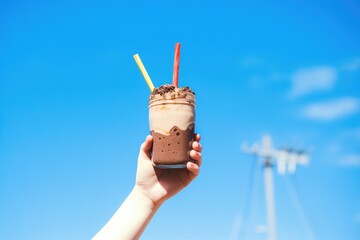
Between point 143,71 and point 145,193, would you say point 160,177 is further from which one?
point 143,71

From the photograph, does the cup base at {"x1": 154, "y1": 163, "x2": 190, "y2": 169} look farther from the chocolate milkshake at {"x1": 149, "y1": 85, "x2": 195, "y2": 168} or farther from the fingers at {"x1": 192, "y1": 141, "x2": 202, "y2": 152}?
the fingers at {"x1": 192, "y1": 141, "x2": 202, "y2": 152}

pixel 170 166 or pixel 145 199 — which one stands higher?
pixel 170 166

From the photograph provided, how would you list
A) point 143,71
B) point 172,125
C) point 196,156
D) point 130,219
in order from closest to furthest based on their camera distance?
point 130,219
point 196,156
point 172,125
point 143,71

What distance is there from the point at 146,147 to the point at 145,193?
0.28 meters

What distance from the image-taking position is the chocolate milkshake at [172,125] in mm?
2914

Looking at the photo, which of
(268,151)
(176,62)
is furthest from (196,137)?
(268,151)

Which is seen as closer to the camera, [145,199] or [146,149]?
[145,199]

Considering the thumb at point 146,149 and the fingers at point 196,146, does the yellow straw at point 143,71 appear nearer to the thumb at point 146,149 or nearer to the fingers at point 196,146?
the thumb at point 146,149

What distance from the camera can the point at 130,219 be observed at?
2762mm

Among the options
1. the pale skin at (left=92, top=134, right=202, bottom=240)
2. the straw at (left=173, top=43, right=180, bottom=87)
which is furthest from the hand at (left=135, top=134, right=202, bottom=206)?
the straw at (left=173, top=43, right=180, bottom=87)

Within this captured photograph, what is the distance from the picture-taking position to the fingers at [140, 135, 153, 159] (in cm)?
298

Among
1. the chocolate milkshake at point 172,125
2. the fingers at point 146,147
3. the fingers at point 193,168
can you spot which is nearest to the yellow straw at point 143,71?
the chocolate milkshake at point 172,125

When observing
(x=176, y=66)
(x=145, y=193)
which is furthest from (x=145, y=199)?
(x=176, y=66)

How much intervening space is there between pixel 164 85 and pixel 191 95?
17cm
